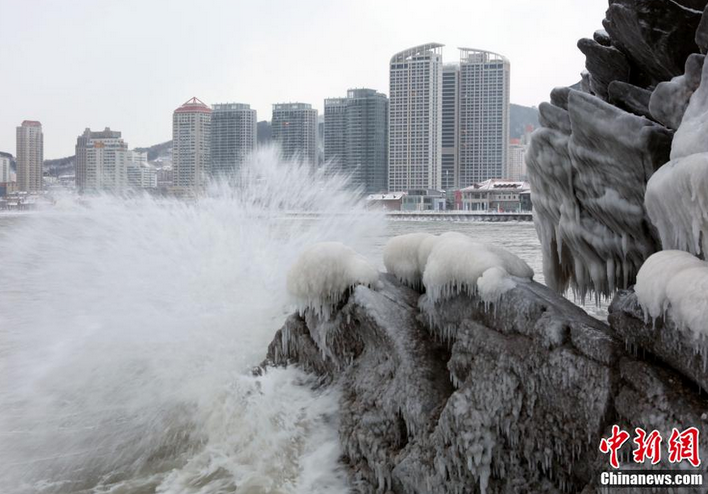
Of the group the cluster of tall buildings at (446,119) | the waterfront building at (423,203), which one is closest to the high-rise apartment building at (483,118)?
the cluster of tall buildings at (446,119)

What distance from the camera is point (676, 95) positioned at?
4.86 metres

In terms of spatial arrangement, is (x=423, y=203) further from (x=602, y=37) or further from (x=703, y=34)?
(x=703, y=34)

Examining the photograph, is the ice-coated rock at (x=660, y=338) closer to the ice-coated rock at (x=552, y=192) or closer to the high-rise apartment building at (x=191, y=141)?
the ice-coated rock at (x=552, y=192)

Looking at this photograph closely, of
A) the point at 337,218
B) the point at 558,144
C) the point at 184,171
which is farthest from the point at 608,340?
the point at 184,171

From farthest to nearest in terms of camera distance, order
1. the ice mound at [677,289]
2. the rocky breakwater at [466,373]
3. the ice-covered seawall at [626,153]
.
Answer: the ice-covered seawall at [626,153] → the rocky breakwater at [466,373] → the ice mound at [677,289]

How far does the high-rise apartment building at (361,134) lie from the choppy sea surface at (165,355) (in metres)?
98.9

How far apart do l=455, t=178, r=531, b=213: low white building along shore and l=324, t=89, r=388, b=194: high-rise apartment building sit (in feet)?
77.5

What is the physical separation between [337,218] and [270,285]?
443 centimetres

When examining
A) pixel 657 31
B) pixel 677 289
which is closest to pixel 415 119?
pixel 657 31

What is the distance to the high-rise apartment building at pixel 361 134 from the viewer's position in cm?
11606

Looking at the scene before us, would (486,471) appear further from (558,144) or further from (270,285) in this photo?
(270,285)

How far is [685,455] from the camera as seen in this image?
11.1 ft

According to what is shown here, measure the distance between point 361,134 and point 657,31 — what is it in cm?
11453

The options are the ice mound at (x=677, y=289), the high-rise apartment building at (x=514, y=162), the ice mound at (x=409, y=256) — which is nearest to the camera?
the ice mound at (x=677, y=289)
